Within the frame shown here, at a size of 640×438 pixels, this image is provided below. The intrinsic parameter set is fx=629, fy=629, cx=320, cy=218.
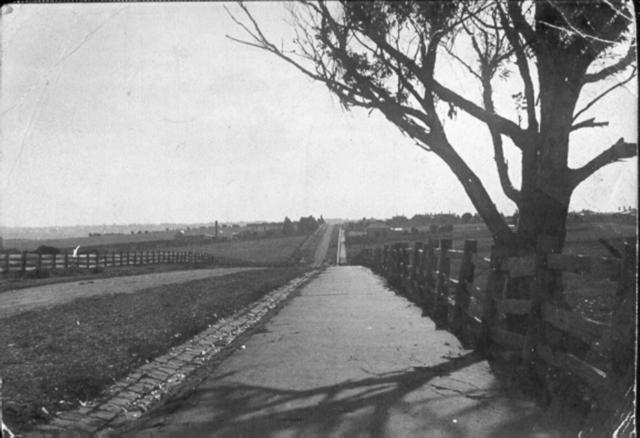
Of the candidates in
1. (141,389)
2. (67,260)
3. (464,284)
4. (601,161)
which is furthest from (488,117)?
(67,260)

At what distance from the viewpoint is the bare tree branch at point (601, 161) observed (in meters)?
6.11

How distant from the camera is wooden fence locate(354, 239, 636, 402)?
13.5 feet

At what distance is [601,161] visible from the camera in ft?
22.8

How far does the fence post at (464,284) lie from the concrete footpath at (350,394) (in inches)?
15.1

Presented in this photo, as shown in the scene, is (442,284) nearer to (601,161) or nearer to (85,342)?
(601,161)

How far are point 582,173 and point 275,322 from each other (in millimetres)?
5756

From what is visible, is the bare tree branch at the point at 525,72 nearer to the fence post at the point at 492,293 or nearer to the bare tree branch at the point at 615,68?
the bare tree branch at the point at 615,68

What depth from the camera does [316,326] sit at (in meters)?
10.1

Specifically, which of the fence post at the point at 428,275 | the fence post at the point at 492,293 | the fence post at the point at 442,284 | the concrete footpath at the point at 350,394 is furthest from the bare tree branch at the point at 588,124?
the fence post at the point at 428,275

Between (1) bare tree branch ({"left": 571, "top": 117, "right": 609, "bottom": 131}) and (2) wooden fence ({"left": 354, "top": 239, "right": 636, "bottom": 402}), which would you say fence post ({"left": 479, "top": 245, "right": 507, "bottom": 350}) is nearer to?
(2) wooden fence ({"left": 354, "top": 239, "right": 636, "bottom": 402})

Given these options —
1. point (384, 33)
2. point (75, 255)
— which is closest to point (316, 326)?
point (384, 33)

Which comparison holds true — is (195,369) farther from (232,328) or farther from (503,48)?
(503,48)

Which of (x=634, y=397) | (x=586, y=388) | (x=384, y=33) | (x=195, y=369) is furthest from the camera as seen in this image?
(x=384, y=33)

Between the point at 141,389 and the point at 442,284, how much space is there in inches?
243
